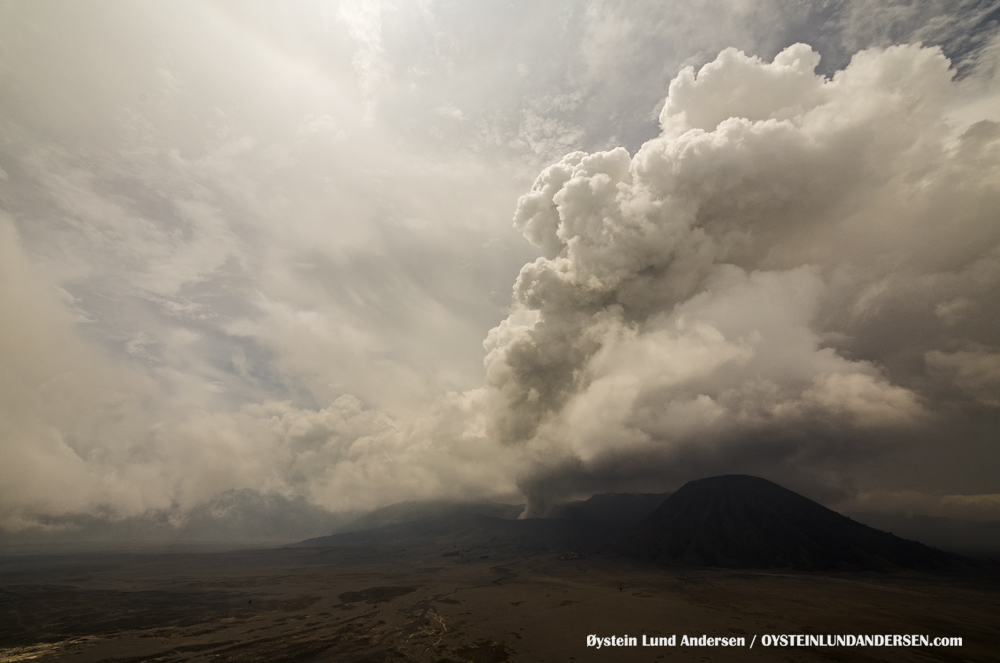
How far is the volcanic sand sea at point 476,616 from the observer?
206 feet

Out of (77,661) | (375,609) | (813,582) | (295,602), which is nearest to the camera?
(77,661)

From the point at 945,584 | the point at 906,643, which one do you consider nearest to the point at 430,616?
the point at 906,643

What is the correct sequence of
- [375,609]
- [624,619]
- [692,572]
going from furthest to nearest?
[692,572] → [375,609] → [624,619]

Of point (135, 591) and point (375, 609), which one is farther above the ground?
point (375, 609)

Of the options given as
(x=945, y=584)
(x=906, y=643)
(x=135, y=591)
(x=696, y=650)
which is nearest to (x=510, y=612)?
(x=696, y=650)

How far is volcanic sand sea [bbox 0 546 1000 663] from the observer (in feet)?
206

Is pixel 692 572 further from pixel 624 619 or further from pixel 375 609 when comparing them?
pixel 375 609

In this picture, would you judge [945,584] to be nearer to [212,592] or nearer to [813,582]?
[813,582]

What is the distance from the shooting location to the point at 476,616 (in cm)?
8731

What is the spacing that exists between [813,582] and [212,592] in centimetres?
20501

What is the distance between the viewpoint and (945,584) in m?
141

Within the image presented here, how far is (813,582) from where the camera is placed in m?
139

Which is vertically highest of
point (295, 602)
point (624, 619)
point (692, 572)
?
point (624, 619)

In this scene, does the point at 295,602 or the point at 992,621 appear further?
the point at 295,602
